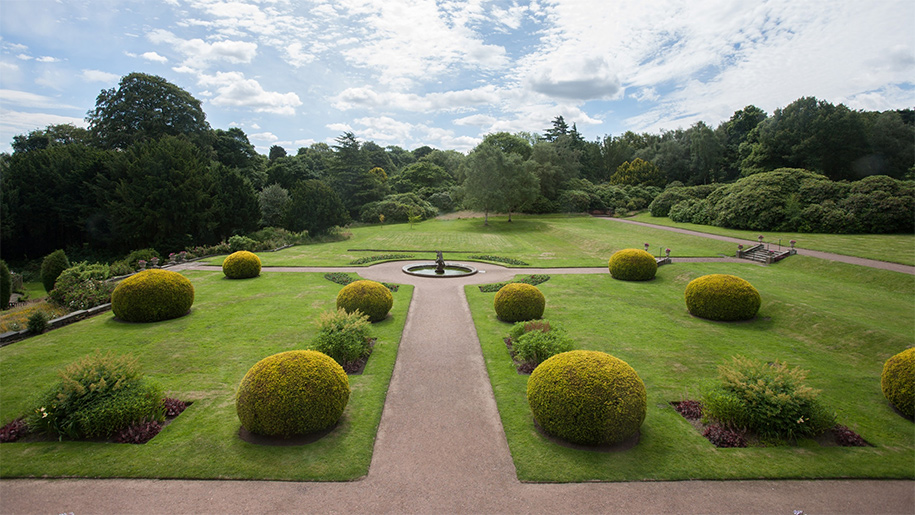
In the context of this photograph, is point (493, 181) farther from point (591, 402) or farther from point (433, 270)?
point (591, 402)

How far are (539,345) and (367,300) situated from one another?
6276 mm

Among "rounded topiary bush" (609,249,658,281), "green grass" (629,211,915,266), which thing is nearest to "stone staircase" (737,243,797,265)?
"green grass" (629,211,915,266)

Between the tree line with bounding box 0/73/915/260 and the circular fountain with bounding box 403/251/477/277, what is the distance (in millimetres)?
18330

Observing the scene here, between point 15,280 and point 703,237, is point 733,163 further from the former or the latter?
point 15,280

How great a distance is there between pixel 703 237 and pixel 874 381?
2410 centimetres

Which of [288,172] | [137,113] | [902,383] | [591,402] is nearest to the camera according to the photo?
[591,402]

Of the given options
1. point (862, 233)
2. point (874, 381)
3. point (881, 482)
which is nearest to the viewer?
point (881, 482)

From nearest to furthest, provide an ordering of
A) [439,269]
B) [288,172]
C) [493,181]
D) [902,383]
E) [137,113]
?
[902,383], [439,269], [137,113], [493,181], [288,172]

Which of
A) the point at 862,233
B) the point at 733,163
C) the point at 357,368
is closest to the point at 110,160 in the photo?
the point at 357,368

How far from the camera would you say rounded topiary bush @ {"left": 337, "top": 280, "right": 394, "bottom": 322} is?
1359 centimetres

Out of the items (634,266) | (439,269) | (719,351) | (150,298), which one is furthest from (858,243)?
(150,298)

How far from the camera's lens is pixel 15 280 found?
73.5 feet

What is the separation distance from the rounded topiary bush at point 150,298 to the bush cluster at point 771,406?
1595 centimetres

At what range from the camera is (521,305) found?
1385 centimetres
